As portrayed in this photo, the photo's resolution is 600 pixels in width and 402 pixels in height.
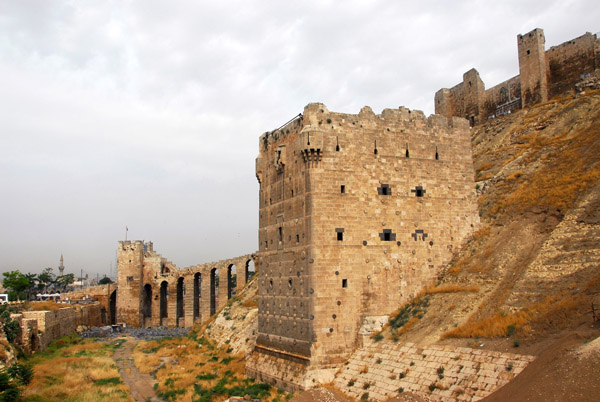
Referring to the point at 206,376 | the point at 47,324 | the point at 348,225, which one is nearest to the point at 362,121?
the point at 348,225

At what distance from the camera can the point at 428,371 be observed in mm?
15844

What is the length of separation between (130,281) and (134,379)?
103ft

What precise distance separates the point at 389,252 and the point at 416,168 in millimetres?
4182

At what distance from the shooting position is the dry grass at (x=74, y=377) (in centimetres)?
2130

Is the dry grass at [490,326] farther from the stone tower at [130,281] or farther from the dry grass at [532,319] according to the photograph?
the stone tower at [130,281]

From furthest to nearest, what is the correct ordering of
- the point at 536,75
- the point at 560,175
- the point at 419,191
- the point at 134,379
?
the point at 536,75, the point at 134,379, the point at 419,191, the point at 560,175

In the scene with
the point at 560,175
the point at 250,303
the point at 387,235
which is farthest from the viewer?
the point at 250,303

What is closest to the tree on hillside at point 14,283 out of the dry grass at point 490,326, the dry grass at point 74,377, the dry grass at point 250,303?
the dry grass at point 74,377

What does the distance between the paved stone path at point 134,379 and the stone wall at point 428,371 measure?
9.42m

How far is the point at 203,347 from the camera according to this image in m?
33.7

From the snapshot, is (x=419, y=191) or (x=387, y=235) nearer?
(x=387, y=235)

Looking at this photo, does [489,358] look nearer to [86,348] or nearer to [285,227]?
[285,227]

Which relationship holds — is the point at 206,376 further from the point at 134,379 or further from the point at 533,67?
the point at 533,67

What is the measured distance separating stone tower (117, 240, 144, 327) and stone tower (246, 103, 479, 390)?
117ft
